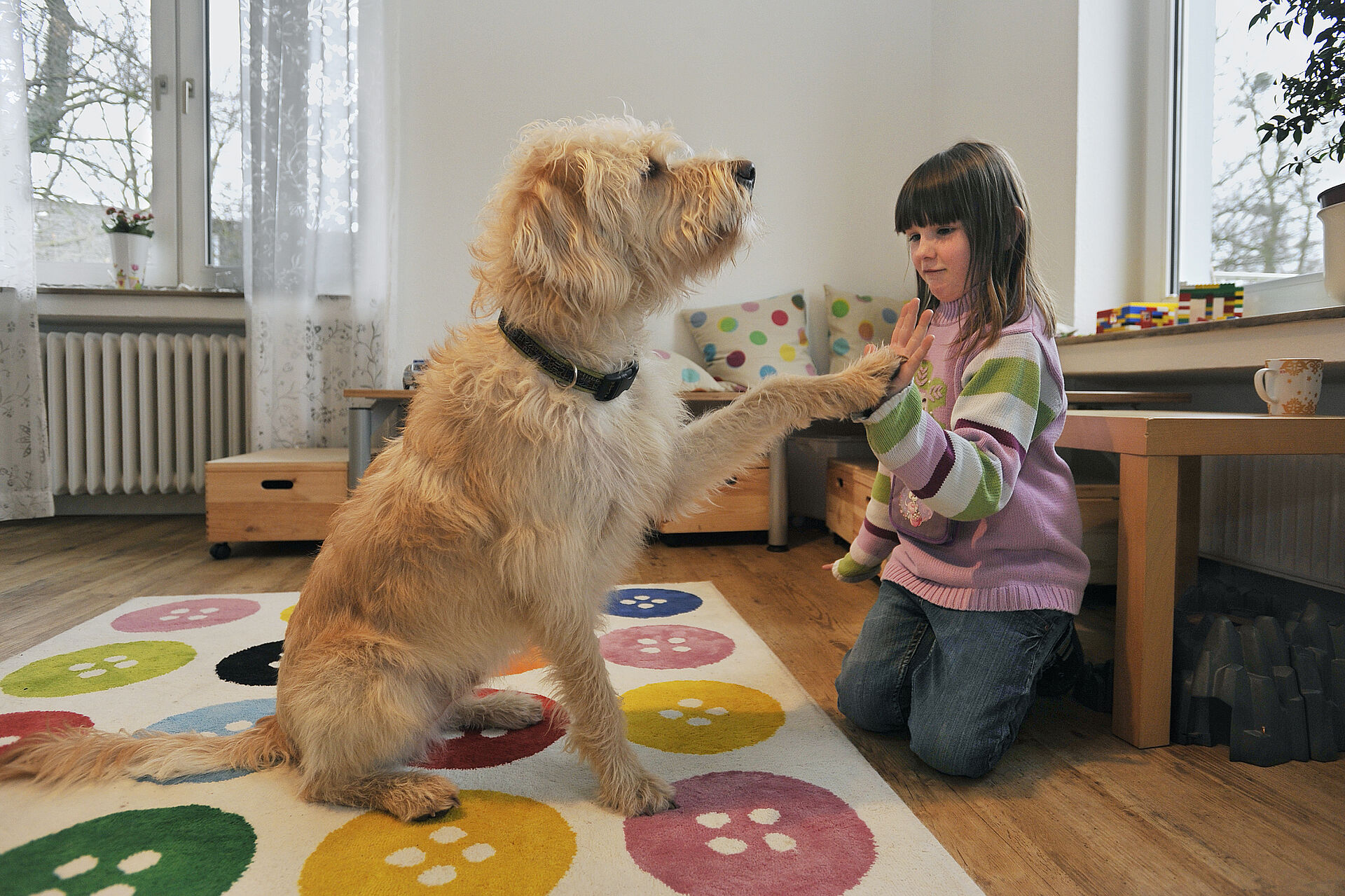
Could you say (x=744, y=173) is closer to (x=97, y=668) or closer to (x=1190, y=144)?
(x=97, y=668)

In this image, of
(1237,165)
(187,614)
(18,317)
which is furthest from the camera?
(18,317)

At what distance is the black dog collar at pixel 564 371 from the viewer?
1180 millimetres

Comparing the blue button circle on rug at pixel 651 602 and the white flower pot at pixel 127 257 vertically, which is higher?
the white flower pot at pixel 127 257

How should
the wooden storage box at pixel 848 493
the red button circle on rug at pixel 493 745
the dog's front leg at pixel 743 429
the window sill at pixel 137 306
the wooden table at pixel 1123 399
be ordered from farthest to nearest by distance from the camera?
the window sill at pixel 137 306 < the wooden storage box at pixel 848 493 < the wooden table at pixel 1123 399 < the red button circle on rug at pixel 493 745 < the dog's front leg at pixel 743 429

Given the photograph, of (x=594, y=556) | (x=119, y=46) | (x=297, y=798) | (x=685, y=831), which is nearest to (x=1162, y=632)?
(x=685, y=831)

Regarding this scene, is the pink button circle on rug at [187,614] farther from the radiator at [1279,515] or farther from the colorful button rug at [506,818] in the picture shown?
the radiator at [1279,515]

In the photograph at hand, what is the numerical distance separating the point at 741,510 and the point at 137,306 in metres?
3.07

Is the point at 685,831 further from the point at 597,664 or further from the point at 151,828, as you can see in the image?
the point at 151,828

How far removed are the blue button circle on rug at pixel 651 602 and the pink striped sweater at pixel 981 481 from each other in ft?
2.65

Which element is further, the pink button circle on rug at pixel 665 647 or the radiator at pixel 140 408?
the radiator at pixel 140 408

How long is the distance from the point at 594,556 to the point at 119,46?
4.38 m

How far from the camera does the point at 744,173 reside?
48.2 inches

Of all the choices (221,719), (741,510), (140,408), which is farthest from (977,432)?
(140,408)

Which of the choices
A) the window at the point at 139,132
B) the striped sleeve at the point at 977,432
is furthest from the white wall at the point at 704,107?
the striped sleeve at the point at 977,432
